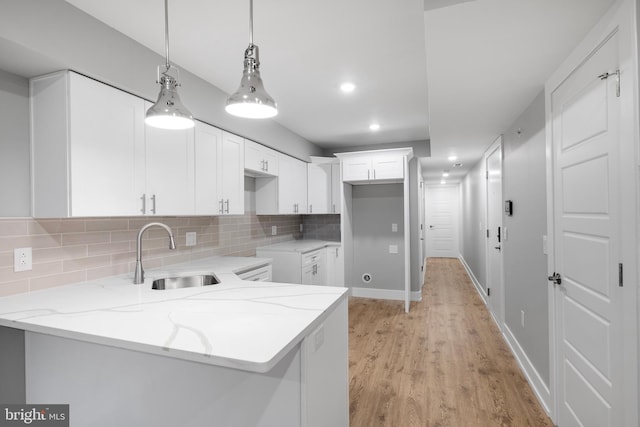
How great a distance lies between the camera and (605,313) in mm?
1486

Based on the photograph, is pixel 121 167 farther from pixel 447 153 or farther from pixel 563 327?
pixel 447 153

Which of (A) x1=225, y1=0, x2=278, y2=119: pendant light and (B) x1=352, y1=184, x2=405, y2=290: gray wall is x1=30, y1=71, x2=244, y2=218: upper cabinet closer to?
(A) x1=225, y1=0, x2=278, y2=119: pendant light

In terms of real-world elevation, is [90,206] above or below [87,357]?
above

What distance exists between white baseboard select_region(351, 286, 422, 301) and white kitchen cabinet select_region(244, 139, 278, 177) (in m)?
2.53

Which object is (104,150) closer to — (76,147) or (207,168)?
(76,147)

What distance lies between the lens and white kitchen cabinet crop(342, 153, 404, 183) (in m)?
4.43

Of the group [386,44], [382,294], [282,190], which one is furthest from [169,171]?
[382,294]

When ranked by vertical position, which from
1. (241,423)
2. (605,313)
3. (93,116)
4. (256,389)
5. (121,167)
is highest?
(93,116)

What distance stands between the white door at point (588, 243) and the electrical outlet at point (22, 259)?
2901 mm

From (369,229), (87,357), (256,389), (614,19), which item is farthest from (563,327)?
(369,229)

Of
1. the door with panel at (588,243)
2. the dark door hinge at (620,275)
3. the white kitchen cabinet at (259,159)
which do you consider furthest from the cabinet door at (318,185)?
the dark door hinge at (620,275)

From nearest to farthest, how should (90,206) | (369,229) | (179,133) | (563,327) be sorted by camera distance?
(90,206)
(563,327)
(179,133)
(369,229)

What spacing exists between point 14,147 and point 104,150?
1.38 ft

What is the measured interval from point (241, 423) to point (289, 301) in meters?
0.52
